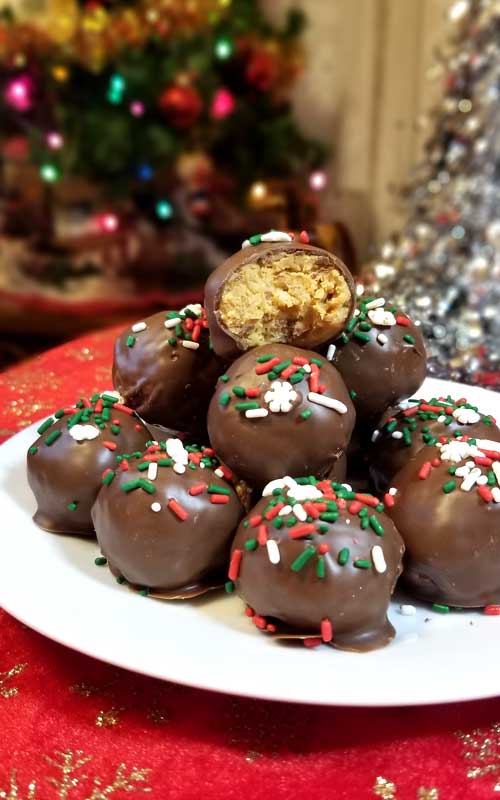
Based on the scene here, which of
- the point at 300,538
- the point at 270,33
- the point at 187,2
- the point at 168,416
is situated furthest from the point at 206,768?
the point at 270,33

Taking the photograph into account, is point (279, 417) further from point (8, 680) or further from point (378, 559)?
point (8, 680)

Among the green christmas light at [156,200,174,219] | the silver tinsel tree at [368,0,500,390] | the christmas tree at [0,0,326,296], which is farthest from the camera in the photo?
the green christmas light at [156,200,174,219]

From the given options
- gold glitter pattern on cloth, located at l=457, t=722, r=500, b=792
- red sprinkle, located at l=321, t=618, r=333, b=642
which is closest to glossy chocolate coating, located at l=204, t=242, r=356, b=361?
red sprinkle, located at l=321, t=618, r=333, b=642

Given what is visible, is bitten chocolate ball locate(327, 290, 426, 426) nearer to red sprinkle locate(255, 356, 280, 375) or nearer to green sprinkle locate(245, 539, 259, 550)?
red sprinkle locate(255, 356, 280, 375)

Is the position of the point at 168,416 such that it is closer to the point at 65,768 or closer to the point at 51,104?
the point at 65,768

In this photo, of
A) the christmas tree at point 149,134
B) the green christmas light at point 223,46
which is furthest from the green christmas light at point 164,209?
the green christmas light at point 223,46

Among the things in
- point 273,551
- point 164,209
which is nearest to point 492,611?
point 273,551
